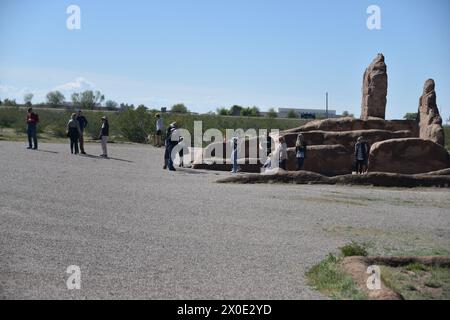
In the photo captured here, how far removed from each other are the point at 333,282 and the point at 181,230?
3657 millimetres

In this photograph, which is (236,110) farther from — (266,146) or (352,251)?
(352,251)

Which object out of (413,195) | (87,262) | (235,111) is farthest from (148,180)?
(235,111)

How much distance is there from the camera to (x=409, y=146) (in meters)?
23.0

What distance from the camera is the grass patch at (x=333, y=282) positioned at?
24.5 feet

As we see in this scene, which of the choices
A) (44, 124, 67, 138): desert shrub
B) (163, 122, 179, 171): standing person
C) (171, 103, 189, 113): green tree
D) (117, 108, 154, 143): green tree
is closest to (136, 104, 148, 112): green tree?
(117, 108, 154, 143): green tree

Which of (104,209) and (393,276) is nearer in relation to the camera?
(393,276)

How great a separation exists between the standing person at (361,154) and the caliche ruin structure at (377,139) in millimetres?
304

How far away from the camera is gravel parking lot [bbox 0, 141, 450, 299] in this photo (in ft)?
24.6

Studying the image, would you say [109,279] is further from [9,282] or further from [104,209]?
[104,209]

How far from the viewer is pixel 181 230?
10859 millimetres

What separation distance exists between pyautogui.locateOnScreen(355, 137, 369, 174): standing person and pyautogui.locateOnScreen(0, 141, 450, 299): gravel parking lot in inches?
142

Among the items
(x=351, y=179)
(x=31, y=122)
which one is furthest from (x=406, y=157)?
(x=31, y=122)

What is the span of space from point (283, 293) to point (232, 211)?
590 cm

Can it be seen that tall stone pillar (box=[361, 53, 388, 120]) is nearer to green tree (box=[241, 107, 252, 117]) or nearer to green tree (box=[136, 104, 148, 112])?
green tree (box=[136, 104, 148, 112])
